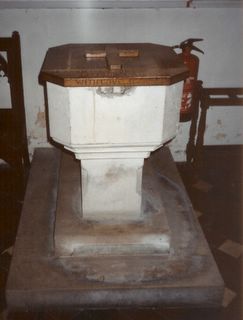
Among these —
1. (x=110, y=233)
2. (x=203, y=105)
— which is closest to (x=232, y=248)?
(x=110, y=233)

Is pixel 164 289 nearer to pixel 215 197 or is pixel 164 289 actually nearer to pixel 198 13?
pixel 215 197

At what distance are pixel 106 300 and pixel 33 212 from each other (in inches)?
39.0

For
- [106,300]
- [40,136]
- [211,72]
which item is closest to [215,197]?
[211,72]

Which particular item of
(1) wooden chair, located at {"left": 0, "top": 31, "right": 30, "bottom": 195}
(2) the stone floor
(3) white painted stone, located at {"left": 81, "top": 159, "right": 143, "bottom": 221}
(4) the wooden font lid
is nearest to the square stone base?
(3) white painted stone, located at {"left": 81, "top": 159, "right": 143, "bottom": 221}

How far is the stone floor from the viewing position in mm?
2471

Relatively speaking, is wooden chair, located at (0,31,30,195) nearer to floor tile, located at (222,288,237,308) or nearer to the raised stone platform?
the raised stone platform

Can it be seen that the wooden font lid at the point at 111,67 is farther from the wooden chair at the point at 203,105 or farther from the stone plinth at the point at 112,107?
the wooden chair at the point at 203,105

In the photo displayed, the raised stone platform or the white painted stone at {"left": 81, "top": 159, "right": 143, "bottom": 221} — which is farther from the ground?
the white painted stone at {"left": 81, "top": 159, "right": 143, "bottom": 221}

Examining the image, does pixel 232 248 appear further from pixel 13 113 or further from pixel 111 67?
pixel 13 113

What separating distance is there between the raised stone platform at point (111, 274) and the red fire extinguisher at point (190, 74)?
107cm

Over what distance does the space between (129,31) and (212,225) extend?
1825 mm

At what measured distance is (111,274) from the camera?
8.45 feet

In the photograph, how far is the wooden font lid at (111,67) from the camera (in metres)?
2.22

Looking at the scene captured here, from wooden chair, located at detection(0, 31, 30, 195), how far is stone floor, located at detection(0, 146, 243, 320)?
0.42 m
